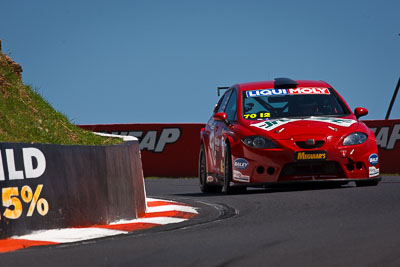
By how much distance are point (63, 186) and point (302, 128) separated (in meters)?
3.81

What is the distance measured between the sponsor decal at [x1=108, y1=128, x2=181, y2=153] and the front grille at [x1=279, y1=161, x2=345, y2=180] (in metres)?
9.90

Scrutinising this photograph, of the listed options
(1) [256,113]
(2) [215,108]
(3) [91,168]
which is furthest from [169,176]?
(3) [91,168]

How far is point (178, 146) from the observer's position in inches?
798

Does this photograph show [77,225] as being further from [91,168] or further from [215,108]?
[215,108]

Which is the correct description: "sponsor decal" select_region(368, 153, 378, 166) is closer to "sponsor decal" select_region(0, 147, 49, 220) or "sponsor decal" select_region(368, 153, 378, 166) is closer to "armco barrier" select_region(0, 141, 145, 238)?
"armco barrier" select_region(0, 141, 145, 238)

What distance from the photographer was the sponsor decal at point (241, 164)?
10.7 metres

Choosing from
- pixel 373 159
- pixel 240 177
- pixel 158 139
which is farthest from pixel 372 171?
pixel 158 139

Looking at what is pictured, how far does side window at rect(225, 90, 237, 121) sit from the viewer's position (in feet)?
38.0

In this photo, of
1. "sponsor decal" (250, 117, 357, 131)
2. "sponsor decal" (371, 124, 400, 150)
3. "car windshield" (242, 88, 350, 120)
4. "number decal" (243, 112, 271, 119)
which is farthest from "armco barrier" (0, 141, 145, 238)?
"sponsor decal" (371, 124, 400, 150)

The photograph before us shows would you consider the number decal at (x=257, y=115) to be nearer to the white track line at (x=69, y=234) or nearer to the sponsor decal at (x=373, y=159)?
the sponsor decal at (x=373, y=159)

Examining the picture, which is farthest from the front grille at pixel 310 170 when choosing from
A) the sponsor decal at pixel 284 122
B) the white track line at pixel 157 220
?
the white track line at pixel 157 220

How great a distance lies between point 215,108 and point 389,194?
3720 millimetres

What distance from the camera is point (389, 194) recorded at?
1013cm

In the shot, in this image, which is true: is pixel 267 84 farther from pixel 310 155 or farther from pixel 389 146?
pixel 389 146
